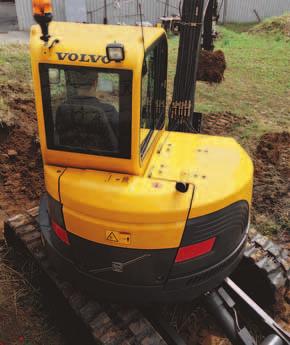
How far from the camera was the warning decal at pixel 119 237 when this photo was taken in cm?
313

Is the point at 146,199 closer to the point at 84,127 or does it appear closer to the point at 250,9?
the point at 84,127

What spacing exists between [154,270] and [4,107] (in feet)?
16.1

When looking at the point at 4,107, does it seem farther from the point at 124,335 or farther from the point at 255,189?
the point at 124,335

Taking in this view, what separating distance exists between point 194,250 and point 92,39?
1.76m

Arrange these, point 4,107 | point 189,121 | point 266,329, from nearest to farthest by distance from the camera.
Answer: point 266,329 < point 189,121 < point 4,107

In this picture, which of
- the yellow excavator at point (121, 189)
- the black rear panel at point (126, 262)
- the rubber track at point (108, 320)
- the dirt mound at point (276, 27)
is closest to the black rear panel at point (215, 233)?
the yellow excavator at point (121, 189)

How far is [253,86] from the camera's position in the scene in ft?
33.7

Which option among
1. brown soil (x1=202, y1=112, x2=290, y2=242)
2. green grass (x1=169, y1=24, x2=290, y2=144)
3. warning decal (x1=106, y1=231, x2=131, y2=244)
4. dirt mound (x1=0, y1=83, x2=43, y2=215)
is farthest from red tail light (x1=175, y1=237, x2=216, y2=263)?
green grass (x1=169, y1=24, x2=290, y2=144)

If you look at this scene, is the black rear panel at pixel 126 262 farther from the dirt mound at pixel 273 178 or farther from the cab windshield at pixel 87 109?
the dirt mound at pixel 273 178

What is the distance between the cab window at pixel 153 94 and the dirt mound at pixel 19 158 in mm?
2435

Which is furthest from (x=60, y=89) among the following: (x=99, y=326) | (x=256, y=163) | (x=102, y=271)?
(x=256, y=163)

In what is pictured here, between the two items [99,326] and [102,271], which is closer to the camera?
[102,271]

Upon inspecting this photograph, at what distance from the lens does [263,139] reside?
7.32m

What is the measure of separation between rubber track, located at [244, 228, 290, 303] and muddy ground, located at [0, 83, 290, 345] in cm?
78
